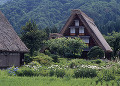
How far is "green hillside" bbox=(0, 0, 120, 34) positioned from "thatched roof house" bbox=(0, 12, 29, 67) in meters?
94.5

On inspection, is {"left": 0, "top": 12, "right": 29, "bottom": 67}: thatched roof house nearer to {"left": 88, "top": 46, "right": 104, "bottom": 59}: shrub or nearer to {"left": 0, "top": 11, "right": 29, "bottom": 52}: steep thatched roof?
{"left": 0, "top": 11, "right": 29, "bottom": 52}: steep thatched roof

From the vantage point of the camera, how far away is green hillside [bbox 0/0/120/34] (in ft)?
412

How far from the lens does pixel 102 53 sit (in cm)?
3791

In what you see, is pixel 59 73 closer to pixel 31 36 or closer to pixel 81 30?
pixel 31 36

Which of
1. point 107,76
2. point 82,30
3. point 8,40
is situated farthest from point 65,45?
point 107,76

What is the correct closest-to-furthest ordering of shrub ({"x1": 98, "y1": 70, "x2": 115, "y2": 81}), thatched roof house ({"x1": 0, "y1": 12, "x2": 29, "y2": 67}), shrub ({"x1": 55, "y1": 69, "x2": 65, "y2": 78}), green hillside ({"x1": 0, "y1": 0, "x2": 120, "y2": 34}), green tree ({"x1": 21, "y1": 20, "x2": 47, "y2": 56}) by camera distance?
shrub ({"x1": 98, "y1": 70, "x2": 115, "y2": 81})
shrub ({"x1": 55, "y1": 69, "x2": 65, "y2": 78})
thatched roof house ({"x1": 0, "y1": 12, "x2": 29, "y2": 67})
green tree ({"x1": 21, "y1": 20, "x2": 47, "y2": 56})
green hillside ({"x1": 0, "y1": 0, "x2": 120, "y2": 34})

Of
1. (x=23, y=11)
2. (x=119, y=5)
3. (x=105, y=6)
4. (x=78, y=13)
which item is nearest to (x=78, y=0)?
(x=105, y=6)

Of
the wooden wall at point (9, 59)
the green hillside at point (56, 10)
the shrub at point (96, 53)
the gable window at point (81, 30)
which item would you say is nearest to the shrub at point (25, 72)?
the wooden wall at point (9, 59)

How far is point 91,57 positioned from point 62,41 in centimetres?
605

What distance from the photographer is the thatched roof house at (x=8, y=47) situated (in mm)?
21906

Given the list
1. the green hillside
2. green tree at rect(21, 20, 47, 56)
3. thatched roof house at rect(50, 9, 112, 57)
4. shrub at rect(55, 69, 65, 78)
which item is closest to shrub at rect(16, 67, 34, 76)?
shrub at rect(55, 69, 65, 78)

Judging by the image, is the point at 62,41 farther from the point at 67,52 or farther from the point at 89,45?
the point at 89,45

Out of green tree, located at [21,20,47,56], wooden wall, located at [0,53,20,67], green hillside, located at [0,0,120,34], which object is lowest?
wooden wall, located at [0,53,20,67]

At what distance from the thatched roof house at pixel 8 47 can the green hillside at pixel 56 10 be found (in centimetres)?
9447
